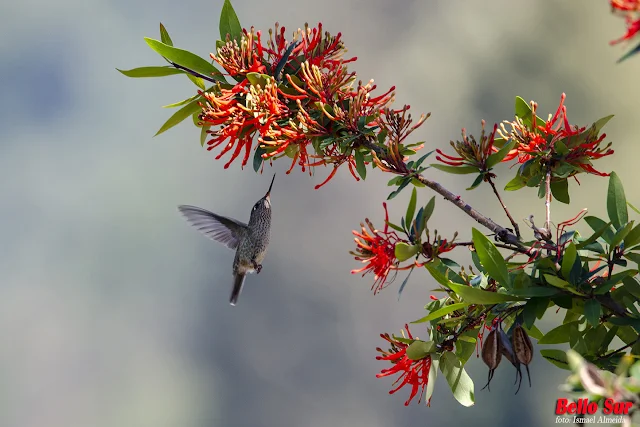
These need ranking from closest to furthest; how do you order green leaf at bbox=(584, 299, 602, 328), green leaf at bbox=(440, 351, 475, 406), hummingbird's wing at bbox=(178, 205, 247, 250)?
green leaf at bbox=(584, 299, 602, 328) → green leaf at bbox=(440, 351, 475, 406) → hummingbird's wing at bbox=(178, 205, 247, 250)

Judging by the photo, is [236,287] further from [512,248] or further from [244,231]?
[512,248]

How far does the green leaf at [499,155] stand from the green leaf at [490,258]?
0.10 metres

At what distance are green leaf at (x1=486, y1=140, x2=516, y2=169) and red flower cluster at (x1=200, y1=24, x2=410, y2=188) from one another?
0.40ft

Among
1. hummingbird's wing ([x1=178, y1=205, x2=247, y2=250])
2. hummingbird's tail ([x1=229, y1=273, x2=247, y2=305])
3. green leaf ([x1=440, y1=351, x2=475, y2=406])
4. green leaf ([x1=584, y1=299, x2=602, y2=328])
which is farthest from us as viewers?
hummingbird's tail ([x1=229, y1=273, x2=247, y2=305])

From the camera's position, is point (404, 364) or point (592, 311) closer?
point (592, 311)

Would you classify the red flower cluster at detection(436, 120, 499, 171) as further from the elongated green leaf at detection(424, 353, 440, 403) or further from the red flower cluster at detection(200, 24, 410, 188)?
the elongated green leaf at detection(424, 353, 440, 403)

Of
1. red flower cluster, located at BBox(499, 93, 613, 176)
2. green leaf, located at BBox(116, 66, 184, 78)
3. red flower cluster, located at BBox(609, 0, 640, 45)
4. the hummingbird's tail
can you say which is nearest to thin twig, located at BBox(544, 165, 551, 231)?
red flower cluster, located at BBox(499, 93, 613, 176)

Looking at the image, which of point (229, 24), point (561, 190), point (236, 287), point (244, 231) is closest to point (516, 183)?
point (561, 190)

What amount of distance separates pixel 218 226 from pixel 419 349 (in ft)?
2.84

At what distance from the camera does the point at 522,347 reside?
25.2 inches

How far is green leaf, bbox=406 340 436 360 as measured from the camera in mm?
699

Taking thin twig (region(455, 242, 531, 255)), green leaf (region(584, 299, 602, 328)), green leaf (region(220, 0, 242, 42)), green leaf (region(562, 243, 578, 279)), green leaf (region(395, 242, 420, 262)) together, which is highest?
green leaf (region(220, 0, 242, 42))

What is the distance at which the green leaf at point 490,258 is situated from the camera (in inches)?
24.9

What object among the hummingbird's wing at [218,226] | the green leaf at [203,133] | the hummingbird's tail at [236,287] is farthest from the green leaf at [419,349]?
the hummingbird's tail at [236,287]
